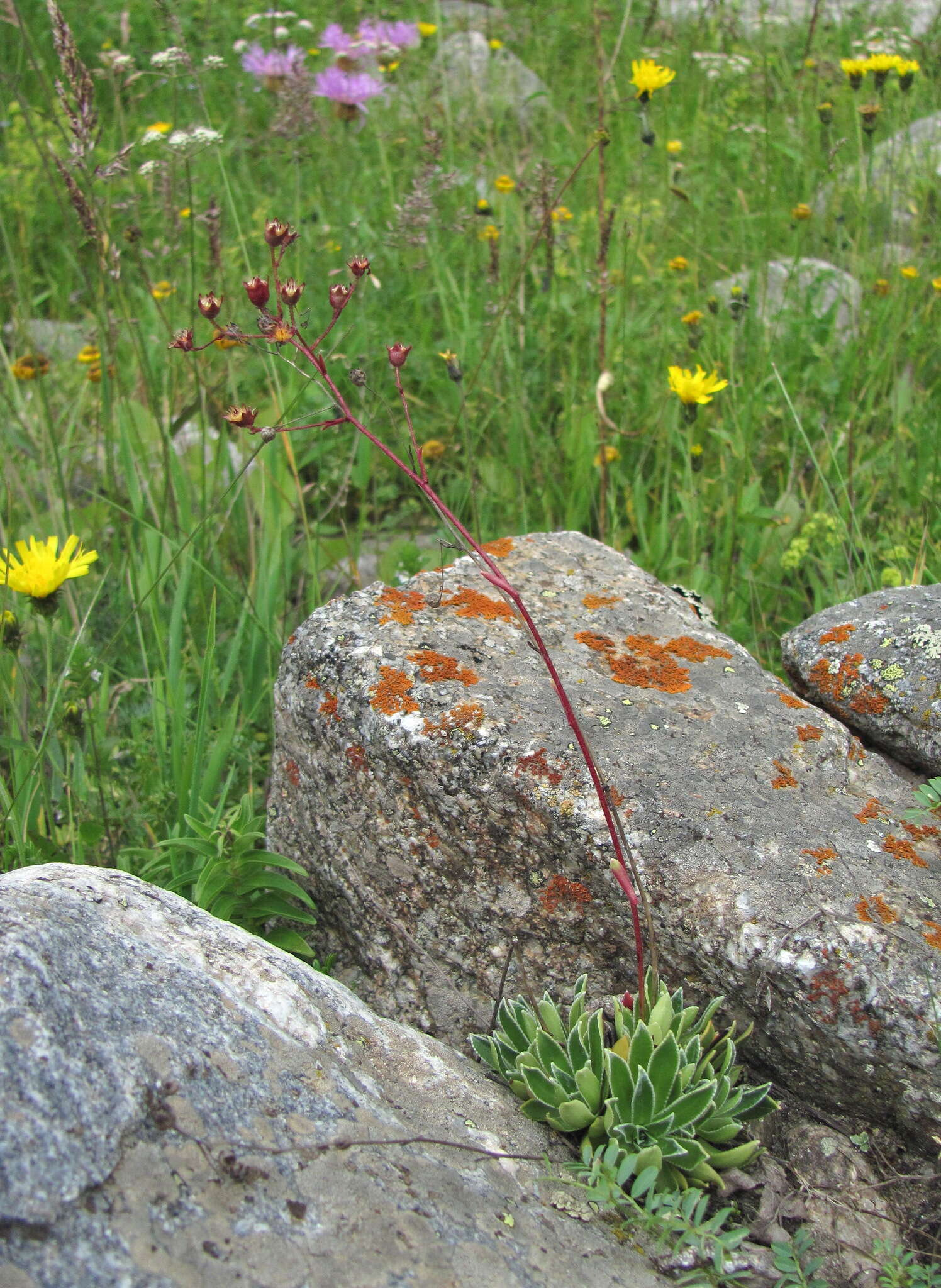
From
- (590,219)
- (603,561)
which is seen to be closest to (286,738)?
(603,561)

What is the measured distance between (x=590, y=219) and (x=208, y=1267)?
409 cm

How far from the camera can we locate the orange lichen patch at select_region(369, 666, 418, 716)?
180 centimetres

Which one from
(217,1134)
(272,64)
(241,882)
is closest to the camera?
(217,1134)

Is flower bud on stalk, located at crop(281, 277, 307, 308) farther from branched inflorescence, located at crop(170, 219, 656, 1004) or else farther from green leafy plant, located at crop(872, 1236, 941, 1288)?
green leafy plant, located at crop(872, 1236, 941, 1288)

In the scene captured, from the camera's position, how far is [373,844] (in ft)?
5.90

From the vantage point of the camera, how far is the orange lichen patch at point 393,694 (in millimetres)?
1803

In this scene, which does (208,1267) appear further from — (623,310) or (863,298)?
(863,298)

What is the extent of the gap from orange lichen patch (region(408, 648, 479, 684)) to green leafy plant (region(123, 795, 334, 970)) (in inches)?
15.9

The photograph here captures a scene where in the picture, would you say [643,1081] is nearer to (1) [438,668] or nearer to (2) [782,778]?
(2) [782,778]

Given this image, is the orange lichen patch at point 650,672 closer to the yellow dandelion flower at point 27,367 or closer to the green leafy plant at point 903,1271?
the green leafy plant at point 903,1271

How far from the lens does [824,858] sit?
159cm

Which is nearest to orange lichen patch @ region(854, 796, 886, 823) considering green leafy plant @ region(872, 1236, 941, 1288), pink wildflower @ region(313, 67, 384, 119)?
green leafy plant @ region(872, 1236, 941, 1288)

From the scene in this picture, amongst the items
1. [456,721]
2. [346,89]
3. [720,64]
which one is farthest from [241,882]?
[720,64]

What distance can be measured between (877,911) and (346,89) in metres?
3.74
